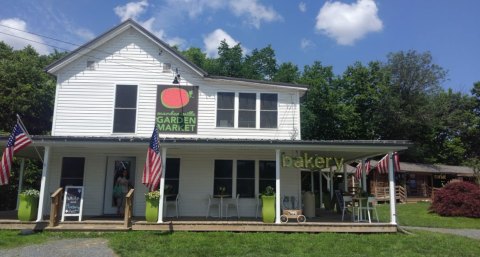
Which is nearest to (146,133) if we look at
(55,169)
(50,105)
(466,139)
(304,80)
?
(55,169)

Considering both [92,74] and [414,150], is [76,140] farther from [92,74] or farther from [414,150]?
[414,150]

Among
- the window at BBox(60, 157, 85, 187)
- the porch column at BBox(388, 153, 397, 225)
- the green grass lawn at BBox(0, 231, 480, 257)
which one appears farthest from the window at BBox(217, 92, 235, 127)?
the porch column at BBox(388, 153, 397, 225)

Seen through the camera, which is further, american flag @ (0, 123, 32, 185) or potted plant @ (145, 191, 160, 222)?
potted plant @ (145, 191, 160, 222)

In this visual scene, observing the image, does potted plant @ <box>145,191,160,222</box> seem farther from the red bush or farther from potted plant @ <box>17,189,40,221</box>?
the red bush

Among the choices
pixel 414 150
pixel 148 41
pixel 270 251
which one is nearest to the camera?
pixel 270 251

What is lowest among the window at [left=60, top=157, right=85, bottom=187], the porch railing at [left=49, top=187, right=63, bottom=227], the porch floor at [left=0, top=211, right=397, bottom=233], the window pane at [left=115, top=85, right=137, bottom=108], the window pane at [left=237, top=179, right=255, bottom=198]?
the porch floor at [left=0, top=211, right=397, bottom=233]

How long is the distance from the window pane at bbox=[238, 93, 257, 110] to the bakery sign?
176cm

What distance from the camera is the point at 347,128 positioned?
38250 mm

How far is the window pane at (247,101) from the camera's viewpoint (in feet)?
52.2

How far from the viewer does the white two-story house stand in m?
14.8

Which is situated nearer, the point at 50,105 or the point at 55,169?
the point at 55,169

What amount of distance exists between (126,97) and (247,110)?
477cm

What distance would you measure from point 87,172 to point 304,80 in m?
26.7

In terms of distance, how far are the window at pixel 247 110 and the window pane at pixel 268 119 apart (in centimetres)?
32
